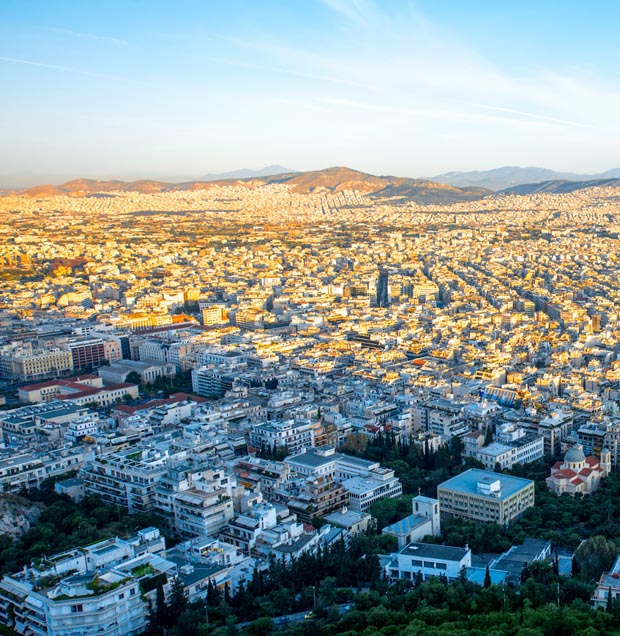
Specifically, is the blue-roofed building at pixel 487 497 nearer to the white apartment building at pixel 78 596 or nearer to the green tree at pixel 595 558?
the green tree at pixel 595 558

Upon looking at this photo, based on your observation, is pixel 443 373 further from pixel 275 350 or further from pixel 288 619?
pixel 288 619

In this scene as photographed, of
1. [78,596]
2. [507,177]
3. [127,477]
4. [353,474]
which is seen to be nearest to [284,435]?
[353,474]

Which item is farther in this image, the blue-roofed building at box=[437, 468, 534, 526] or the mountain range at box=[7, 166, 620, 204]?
the mountain range at box=[7, 166, 620, 204]

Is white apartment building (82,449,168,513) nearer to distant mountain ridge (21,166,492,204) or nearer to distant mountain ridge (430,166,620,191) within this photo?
distant mountain ridge (21,166,492,204)

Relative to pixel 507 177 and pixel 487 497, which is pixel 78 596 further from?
pixel 507 177

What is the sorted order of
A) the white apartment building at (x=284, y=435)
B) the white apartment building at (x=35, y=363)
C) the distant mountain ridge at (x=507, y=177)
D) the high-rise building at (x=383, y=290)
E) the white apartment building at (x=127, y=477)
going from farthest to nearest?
the distant mountain ridge at (x=507, y=177) < the high-rise building at (x=383, y=290) < the white apartment building at (x=35, y=363) < the white apartment building at (x=284, y=435) < the white apartment building at (x=127, y=477)

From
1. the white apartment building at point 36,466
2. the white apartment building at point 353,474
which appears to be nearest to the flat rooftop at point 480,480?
the white apartment building at point 353,474

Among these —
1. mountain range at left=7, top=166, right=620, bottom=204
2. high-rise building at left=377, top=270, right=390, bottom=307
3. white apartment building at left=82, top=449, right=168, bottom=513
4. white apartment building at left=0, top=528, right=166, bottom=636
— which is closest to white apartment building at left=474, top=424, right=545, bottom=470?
white apartment building at left=82, top=449, right=168, bottom=513
